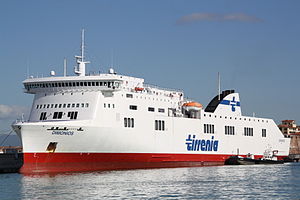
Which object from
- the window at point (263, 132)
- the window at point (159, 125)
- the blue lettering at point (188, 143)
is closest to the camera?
the window at point (159, 125)

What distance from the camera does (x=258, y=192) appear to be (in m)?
28.0

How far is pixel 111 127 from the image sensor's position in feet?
127

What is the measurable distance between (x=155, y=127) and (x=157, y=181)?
10362mm

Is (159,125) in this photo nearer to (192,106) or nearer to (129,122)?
(129,122)

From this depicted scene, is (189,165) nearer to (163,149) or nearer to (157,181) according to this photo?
(163,149)

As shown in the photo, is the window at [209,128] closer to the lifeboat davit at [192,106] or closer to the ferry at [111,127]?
the ferry at [111,127]

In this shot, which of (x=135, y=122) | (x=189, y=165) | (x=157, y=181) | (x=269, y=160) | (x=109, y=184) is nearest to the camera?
(x=109, y=184)

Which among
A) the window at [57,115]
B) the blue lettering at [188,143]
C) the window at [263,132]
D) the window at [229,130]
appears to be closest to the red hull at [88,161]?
the blue lettering at [188,143]

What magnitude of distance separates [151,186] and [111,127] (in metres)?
9.57

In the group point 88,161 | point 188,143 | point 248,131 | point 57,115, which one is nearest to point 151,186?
point 88,161

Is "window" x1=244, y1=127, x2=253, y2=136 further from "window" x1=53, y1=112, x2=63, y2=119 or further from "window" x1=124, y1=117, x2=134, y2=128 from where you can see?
"window" x1=53, y1=112, x2=63, y2=119

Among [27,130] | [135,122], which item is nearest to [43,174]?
[27,130]

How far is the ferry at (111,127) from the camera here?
36.9m

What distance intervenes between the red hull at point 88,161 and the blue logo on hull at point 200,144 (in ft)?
9.41
